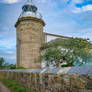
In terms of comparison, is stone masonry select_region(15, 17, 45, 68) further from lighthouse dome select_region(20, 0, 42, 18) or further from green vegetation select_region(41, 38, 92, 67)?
green vegetation select_region(41, 38, 92, 67)

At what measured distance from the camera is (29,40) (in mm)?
18781

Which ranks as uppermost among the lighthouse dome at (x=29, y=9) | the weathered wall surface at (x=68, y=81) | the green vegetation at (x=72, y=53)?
the lighthouse dome at (x=29, y=9)

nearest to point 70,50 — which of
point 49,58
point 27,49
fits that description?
point 49,58

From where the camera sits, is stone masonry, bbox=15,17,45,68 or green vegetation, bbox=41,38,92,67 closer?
green vegetation, bbox=41,38,92,67

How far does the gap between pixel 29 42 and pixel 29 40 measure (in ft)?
Answer: 1.18

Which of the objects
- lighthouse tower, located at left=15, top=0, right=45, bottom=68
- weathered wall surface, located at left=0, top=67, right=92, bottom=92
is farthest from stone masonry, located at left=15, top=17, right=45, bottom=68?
weathered wall surface, located at left=0, top=67, right=92, bottom=92

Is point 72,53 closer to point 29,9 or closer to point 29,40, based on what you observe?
point 29,40

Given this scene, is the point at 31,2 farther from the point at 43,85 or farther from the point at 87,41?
the point at 43,85

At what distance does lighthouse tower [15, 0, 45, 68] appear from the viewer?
18312mm

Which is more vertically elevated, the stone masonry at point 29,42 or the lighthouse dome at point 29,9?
the lighthouse dome at point 29,9

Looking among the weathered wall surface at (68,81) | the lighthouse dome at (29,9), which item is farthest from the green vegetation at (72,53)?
the lighthouse dome at (29,9)

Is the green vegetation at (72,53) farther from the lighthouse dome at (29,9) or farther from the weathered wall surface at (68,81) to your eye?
the lighthouse dome at (29,9)

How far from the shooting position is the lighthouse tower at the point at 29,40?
60.1 feet

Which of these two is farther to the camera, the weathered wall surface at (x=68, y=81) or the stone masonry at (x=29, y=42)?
the stone masonry at (x=29, y=42)
